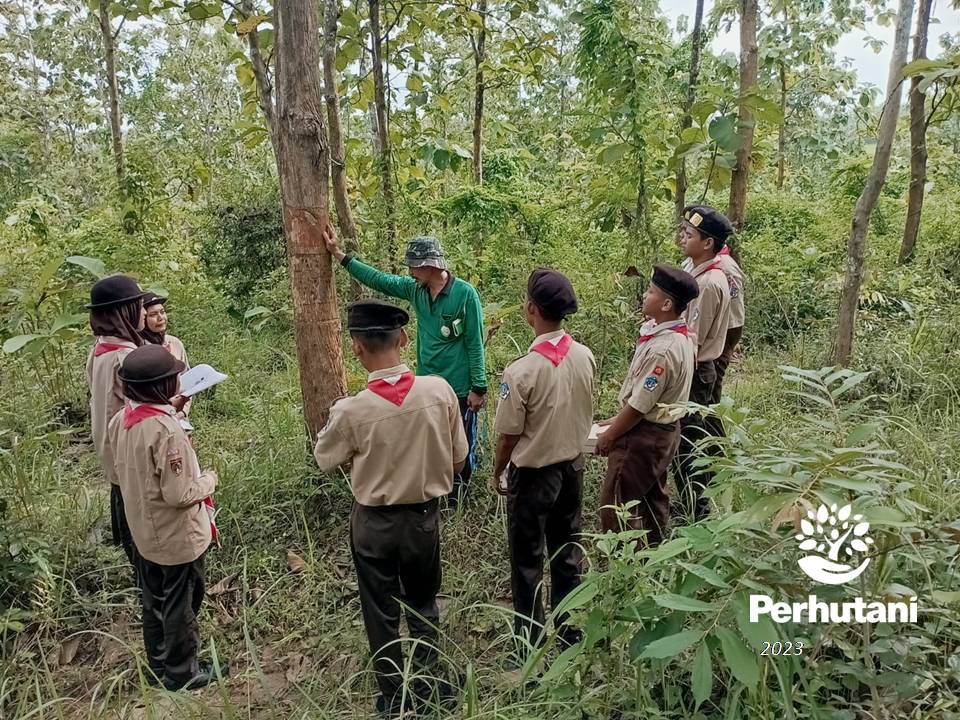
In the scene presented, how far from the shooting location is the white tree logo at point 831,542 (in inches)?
63.3

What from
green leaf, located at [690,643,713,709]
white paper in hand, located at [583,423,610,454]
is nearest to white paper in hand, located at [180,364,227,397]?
white paper in hand, located at [583,423,610,454]

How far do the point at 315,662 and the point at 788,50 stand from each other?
11.6 meters

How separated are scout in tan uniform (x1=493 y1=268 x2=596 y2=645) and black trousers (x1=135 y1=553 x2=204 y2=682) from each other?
1.47m

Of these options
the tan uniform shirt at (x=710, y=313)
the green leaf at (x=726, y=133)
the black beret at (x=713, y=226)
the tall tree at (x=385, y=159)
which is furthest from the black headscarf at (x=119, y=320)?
the green leaf at (x=726, y=133)

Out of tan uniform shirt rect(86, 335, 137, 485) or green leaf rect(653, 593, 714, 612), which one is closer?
green leaf rect(653, 593, 714, 612)

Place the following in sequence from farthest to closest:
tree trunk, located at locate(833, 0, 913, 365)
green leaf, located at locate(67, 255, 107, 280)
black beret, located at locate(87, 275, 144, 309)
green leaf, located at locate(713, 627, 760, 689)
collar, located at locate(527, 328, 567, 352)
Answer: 1. green leaf, located at locate(67, 255, 107, 280)
2. tree trunk, located at locate(833, 0, 913, 365)
3. black beret, located at locate(87, 275, 144, 309)
4. collar, located at locate(527, 328, 567, 352)
5. green leaf, located at locate(713, 627, 760, 689)

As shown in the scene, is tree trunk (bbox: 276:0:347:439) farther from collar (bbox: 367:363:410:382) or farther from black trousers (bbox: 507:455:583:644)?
black trousers (bbox: 507:455:583:644)

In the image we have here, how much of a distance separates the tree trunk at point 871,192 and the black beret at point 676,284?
2360mm

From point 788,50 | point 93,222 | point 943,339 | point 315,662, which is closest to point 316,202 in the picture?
point 315,662

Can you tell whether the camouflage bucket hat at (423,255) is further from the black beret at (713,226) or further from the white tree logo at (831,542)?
the white tree logo at (831,542)

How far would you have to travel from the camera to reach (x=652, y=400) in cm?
305

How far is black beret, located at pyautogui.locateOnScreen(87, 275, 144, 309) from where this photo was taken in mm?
3234

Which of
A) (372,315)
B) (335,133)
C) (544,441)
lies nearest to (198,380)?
(372,315)

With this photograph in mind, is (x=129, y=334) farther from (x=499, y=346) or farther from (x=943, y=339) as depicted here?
(x=943, y=339)
